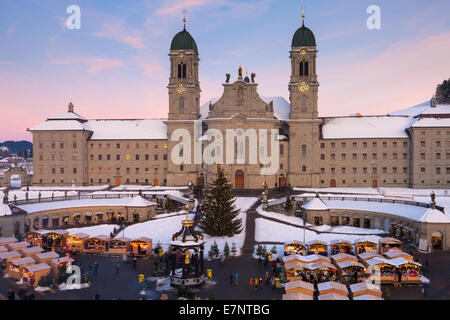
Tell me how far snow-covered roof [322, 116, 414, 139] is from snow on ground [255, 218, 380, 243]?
113ft

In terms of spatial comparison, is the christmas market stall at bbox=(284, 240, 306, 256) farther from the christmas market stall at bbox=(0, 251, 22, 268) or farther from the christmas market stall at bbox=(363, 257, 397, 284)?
the christmas market stall at bbox=(0, 251, 22, 268)

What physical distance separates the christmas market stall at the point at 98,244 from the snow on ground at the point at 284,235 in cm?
1758

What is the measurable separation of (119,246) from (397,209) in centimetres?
3628

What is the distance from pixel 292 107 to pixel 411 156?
1020 inches

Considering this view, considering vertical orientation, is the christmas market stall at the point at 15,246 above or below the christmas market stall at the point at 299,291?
above

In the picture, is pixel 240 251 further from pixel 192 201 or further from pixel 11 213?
pixel 11 213

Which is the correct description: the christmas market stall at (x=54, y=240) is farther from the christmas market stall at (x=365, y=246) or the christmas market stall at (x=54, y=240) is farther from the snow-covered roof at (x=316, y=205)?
the snow-covered roof at (x=316, y=205)

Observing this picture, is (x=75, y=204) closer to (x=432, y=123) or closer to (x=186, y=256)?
(x=186, y=256)

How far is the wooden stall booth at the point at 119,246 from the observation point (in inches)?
1553

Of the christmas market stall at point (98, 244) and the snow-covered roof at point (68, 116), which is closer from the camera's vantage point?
the christmas market stall at point (98, 244)

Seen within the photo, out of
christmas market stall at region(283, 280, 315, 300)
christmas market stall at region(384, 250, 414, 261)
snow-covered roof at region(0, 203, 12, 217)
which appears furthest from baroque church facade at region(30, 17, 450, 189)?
christmas market stall at region(283, 280, 315, 300)

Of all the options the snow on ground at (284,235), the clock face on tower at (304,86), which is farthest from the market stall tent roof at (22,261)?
the clock face on tower at (304,86)
